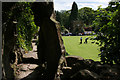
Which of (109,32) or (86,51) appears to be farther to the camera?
(86,51)

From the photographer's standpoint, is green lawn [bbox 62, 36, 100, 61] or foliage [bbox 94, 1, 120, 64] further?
green lawn [bbox 62, 36, 100, 61]

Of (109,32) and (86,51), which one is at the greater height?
(109,32)

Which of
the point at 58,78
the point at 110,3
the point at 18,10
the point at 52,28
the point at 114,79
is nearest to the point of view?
the point at 114,79

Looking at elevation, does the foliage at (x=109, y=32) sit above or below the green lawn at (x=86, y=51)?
above

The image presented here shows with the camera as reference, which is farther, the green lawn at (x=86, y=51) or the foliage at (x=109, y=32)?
the green lawn at (x=86, y=51)

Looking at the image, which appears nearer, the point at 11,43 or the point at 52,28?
the point at 52,28

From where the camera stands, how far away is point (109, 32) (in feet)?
14.3

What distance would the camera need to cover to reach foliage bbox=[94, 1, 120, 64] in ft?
13.9

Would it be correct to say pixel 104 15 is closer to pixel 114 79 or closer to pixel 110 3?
pixel 110 3

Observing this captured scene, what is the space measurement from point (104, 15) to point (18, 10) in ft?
10.2

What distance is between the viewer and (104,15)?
15.8 feet

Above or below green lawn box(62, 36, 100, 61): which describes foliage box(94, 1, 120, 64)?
above

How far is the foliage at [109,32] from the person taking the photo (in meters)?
4.25

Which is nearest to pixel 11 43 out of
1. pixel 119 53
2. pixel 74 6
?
pixel 119 53
